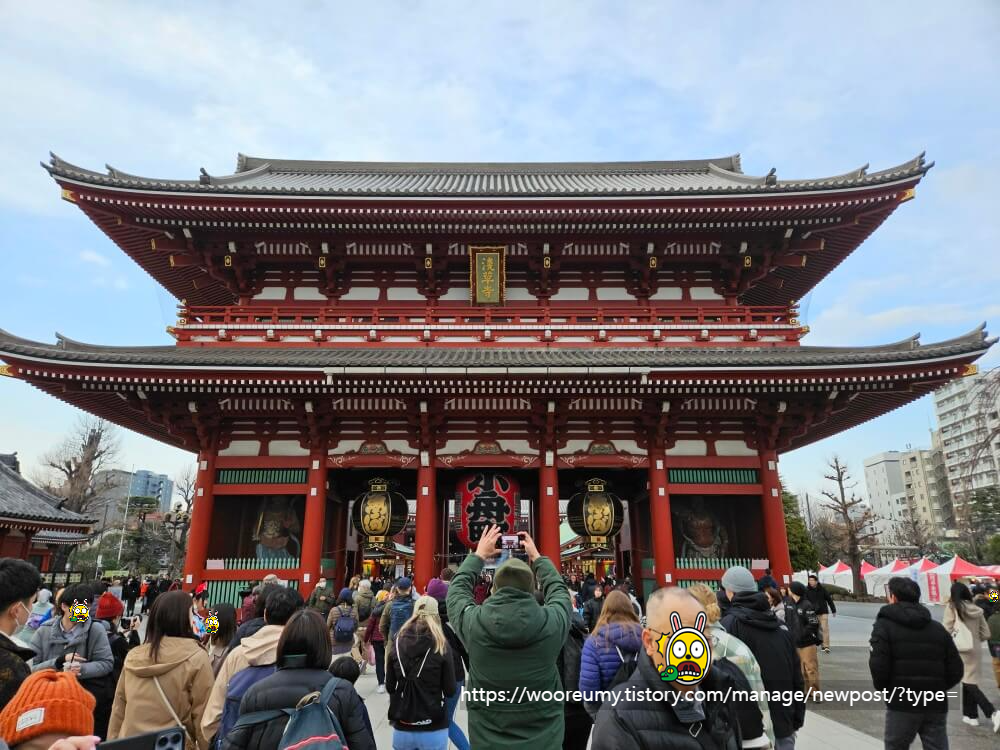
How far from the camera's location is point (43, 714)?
6.34 ft

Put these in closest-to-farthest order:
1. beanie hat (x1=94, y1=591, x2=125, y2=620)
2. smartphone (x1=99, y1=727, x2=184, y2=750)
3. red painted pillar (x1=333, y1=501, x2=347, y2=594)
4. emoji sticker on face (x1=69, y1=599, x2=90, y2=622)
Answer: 1. smartphone (x1=99, y1=727, x2=184, y2=750)
2. emoji sticker on face (x1=69, y1=599, x2=90, y2=622)
3. beanie hat (x1=94, y1=591, x2=125, y2=620)
4. red painted pillar (x1=333, y1=501, x2=347, y2=594)

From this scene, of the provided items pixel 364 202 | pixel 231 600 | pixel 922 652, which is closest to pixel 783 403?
pixel 922 652

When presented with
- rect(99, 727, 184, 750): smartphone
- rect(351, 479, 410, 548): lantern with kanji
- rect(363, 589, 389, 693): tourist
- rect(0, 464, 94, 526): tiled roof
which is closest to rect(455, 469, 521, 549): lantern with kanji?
rect(351, 479, 410, 548): lantern with kanji

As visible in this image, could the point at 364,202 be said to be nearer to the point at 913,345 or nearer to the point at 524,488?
the point at 524,488

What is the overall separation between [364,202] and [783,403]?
439 inches

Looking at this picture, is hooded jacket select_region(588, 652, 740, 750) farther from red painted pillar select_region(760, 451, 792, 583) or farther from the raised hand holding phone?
A: red painted pillar select_region(760, 451, 792, 583)

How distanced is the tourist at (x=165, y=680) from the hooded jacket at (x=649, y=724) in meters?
2.80

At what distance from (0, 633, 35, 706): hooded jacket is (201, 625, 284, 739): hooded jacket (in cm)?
115

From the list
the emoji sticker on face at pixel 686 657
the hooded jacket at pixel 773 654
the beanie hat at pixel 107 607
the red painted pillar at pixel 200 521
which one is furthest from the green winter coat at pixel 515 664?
the red painted pillar at pixel 200 521

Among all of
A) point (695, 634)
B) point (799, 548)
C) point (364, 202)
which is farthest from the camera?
point (799, 548)

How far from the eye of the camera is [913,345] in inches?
502

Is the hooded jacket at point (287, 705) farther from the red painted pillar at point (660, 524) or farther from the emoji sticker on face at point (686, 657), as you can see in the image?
the red painted pillar at point (660, 524)

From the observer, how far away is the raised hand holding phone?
3.41 meters

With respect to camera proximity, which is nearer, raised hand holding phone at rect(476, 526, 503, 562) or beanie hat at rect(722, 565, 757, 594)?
raised hand holding phone at rect(476, 526, 503, 562)
